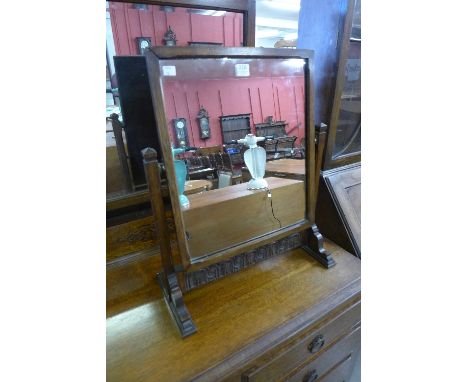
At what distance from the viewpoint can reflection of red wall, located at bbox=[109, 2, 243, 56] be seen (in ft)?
2.48

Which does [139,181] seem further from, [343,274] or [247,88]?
[343,274]

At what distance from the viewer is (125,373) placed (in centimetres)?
58

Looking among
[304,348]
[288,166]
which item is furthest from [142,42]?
[304,348]

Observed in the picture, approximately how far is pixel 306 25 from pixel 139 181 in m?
0.89

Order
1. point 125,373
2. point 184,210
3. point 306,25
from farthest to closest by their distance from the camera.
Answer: point 306,25 < point 184,210 < point 125,373

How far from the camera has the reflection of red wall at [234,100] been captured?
24.7 inches

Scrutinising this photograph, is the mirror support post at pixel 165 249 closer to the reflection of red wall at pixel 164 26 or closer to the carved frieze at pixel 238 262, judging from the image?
the carved frieze at pixel 238 262

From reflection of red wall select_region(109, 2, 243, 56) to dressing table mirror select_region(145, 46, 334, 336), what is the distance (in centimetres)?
22

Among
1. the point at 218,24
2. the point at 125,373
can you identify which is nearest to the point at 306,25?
the point at 218,24

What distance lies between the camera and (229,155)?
795 millimetres

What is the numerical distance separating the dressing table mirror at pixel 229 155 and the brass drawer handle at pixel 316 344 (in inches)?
10.1

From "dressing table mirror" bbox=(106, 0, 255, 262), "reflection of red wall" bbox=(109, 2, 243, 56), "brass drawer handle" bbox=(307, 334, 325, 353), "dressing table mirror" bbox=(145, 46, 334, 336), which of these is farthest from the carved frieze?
"reflection of red wall" bbox=(109, 2, 243, 56)

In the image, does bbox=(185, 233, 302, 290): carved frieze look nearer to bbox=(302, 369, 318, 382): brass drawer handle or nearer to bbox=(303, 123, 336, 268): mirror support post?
bbox=(303, 123, 336, 268): mirror support post

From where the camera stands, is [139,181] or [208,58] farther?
[139,181]
